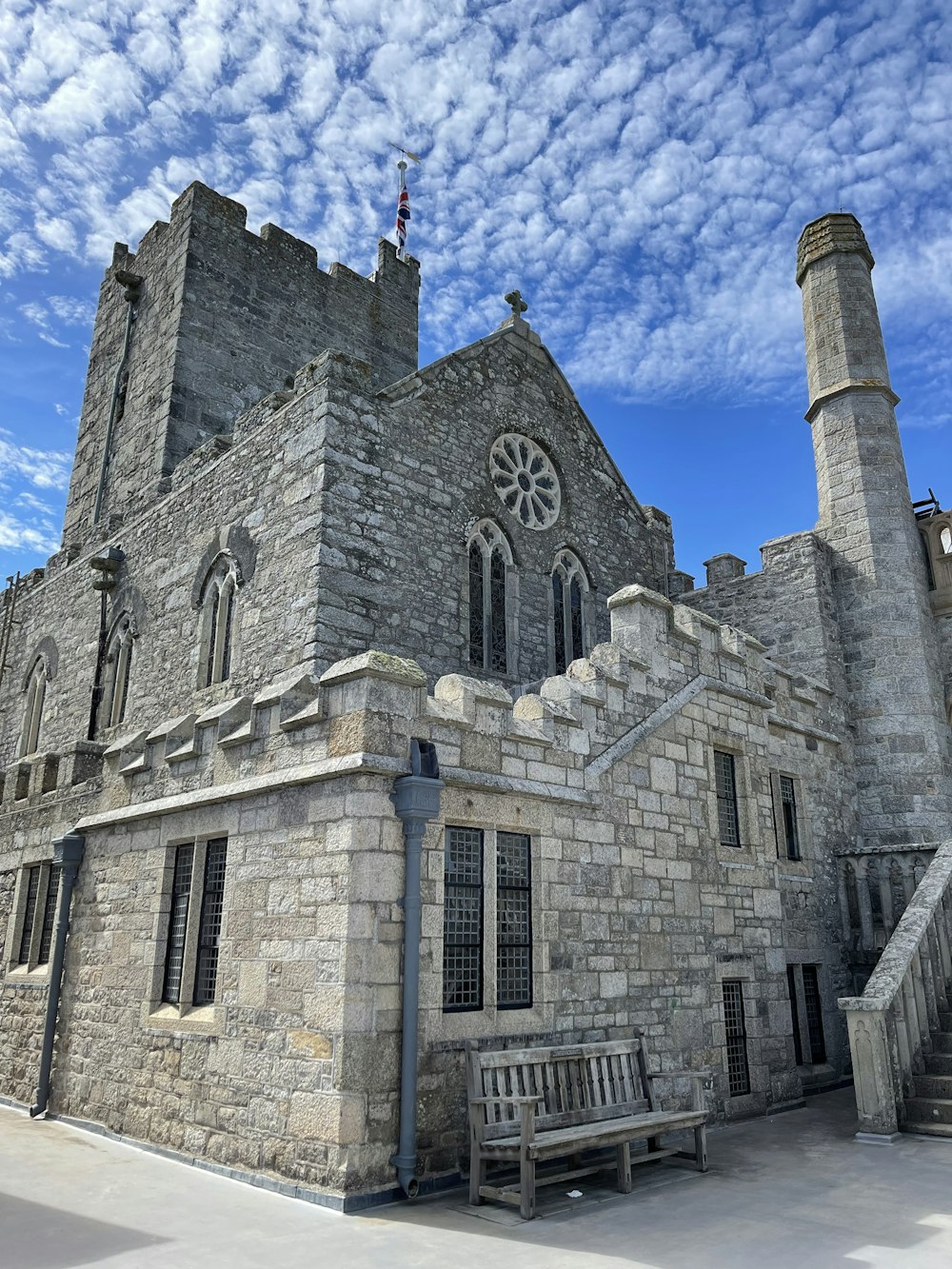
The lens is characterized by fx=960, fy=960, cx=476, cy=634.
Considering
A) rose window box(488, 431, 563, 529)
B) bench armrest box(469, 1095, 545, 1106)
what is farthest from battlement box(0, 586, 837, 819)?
rose window box(488, 431, 563, 529)

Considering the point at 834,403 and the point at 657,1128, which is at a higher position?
the point at 834,403

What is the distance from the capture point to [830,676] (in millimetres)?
14844

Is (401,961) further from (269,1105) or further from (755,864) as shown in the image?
(755,864)

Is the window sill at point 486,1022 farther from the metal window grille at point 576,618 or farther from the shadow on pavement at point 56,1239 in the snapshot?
the metal window grille at point 576,618

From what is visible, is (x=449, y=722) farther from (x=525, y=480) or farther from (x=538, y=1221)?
(x=525, y=480)

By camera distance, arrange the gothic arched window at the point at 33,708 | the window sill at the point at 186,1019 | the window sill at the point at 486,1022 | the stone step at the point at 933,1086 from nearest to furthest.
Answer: the window sill at the point at 486,1022
the window sill at the point at 186,1019
the stone step at the point at 933,1086
the gothic arched window at the point at 33,708

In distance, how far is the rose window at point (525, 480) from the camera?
15070mm

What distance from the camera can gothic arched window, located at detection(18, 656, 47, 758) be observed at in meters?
19.0

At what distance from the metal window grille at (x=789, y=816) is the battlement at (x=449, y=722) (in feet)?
3.50

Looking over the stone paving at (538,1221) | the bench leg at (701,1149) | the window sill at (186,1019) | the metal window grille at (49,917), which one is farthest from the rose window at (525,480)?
the stone paving at (538,1221)

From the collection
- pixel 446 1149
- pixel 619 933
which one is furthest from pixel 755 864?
pixel 446 1149

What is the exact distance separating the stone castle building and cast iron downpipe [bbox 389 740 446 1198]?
0.03m

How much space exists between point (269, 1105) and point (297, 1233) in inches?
57.9

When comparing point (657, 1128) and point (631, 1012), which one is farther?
point (631, 1012)
